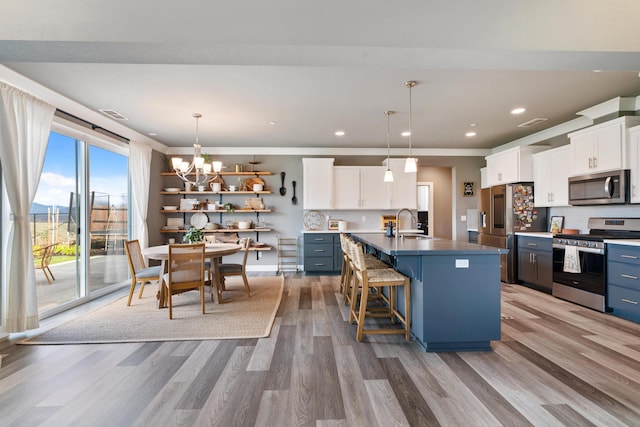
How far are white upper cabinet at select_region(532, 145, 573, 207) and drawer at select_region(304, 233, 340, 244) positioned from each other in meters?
3.52

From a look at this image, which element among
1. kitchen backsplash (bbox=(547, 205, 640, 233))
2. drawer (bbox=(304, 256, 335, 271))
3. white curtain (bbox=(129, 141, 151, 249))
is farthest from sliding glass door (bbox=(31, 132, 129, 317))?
kitchen backsplash (bbox=(547, 205, 640, 233))

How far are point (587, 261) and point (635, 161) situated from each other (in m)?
1.25

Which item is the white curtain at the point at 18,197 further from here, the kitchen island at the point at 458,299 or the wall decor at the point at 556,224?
the wall decor at the point at 556,224

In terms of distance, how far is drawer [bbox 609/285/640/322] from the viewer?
3123 millimetres

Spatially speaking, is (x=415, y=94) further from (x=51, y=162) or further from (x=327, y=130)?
(x=51, y=162)

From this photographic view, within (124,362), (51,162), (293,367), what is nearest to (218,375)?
(293,367)

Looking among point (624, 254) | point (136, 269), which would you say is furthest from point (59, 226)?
point (624, 254)

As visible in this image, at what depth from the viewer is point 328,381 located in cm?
208

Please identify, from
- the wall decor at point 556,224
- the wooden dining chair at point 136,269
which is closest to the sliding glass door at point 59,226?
the wooden dining chair at point 136,269

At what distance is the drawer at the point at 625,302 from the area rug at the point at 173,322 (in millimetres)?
3839

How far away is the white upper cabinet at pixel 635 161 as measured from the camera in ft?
10.9

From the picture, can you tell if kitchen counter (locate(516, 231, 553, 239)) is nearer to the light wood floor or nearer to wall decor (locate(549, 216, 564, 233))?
wall decor (locate(549, 216, 564, 233))

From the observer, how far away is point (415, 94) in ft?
11.2

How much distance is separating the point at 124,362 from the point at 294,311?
174cm
